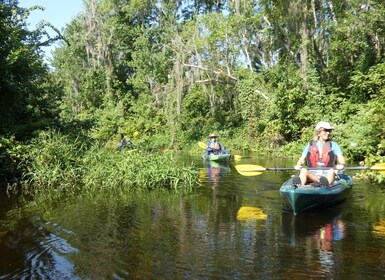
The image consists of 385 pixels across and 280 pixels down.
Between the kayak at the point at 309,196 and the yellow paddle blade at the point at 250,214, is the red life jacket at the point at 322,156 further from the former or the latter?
the yellow paddle blade at the point at 250,214

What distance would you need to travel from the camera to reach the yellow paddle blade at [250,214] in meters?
7.32

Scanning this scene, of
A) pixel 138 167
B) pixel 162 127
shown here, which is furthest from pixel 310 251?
pixel 162 127

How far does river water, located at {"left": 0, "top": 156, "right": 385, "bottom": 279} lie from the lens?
16.0 feet

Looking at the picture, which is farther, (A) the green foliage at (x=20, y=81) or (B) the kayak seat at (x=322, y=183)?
(A) the green foliage at (x=20, y=81)

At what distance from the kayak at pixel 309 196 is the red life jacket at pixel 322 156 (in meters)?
0.43

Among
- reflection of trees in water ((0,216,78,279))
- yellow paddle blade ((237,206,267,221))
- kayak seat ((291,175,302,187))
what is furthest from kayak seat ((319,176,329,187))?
reflection of trees in water ((0,216,78,279))

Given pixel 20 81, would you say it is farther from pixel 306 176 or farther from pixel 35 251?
pixel 306 176

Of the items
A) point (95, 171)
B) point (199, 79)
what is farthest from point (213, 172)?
point (199, 79)

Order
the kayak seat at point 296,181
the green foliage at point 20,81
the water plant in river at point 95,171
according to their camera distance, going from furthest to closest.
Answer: the green foliage at point 20,81 < the water plant in river at point 95,171 < the kayak seat at point 296,181

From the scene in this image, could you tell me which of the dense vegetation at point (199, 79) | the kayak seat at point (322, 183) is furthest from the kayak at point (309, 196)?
the dense vegetation at point (199, 79)

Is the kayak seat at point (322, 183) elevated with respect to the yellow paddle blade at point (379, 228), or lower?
elevated

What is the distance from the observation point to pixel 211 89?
28344mm

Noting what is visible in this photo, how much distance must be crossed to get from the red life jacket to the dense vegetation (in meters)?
3.26

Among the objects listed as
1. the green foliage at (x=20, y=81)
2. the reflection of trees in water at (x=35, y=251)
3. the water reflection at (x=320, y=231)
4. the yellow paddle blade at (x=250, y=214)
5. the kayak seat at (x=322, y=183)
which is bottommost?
the reflection of trees in water at (x=35, y=251)
